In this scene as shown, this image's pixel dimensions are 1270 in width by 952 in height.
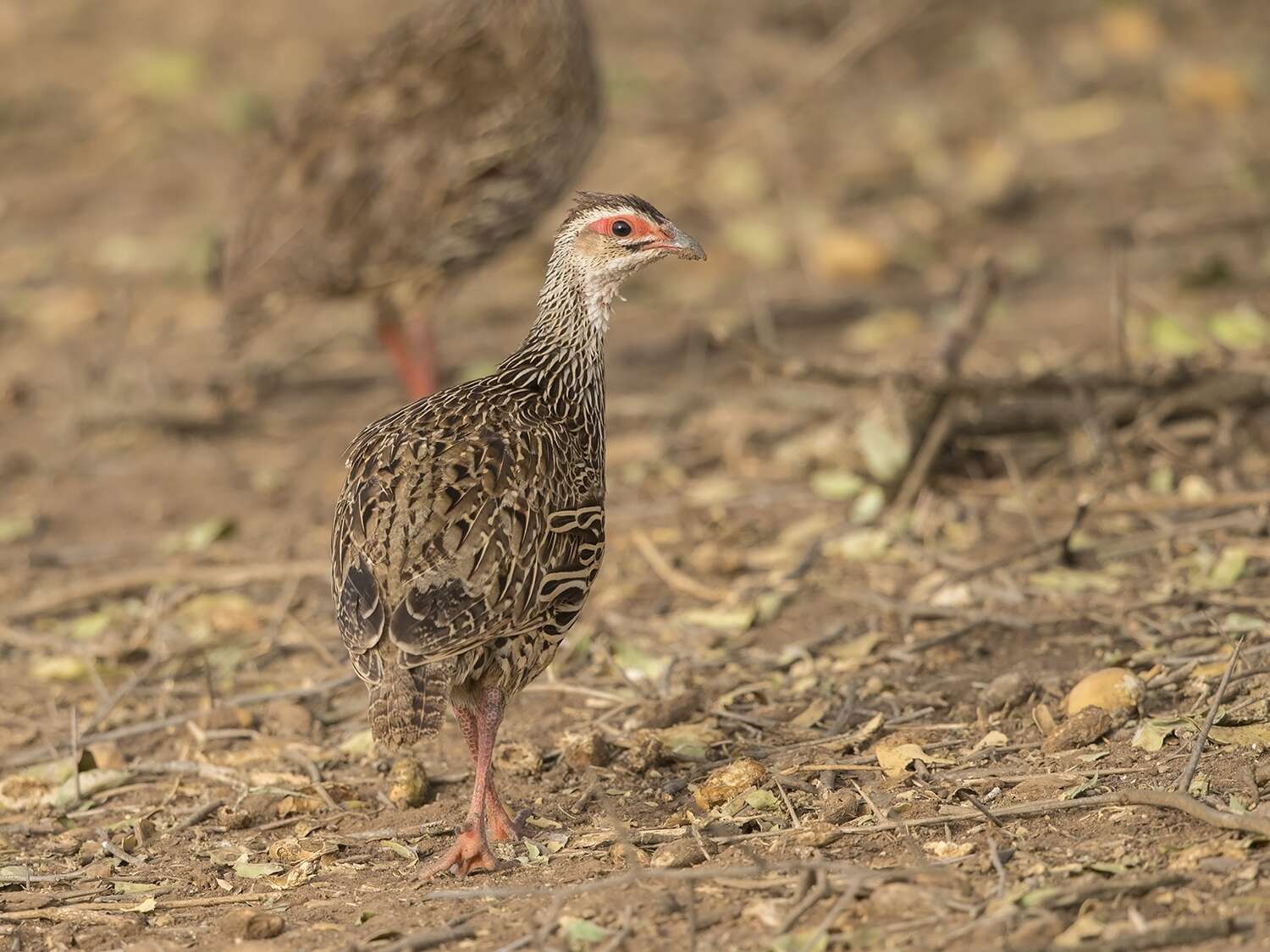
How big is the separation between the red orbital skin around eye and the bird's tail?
71.1 inches

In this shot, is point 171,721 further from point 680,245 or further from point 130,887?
point 680,245

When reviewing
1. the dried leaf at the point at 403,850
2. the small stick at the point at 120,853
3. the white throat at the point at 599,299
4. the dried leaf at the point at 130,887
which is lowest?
the dried leaf at the point at 403,850

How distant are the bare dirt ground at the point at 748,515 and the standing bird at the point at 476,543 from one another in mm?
471

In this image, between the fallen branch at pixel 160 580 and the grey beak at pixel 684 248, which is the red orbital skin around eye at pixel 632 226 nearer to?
the grey beak at pixel 684 248

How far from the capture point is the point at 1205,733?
489cm

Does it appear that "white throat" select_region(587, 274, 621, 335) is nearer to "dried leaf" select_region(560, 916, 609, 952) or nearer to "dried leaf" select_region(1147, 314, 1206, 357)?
"dried leaf" select_region(560, 916, 609, 952)

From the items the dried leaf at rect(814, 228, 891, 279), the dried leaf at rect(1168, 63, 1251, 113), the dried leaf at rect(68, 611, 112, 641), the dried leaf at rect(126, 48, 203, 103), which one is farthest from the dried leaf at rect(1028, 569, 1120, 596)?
the dried leaf at rect(126, 48, 203, 103)

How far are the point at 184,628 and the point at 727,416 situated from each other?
112 inches

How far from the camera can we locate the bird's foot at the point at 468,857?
4.95 m

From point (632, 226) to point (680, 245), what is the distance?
0.17 meters

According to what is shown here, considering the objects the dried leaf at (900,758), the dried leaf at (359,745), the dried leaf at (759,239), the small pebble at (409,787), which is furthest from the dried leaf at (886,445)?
the dried leaf at (759,239)

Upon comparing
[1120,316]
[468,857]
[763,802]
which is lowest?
[763,802]

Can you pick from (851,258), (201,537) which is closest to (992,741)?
(201,537)

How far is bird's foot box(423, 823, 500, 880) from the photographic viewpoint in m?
4.95
